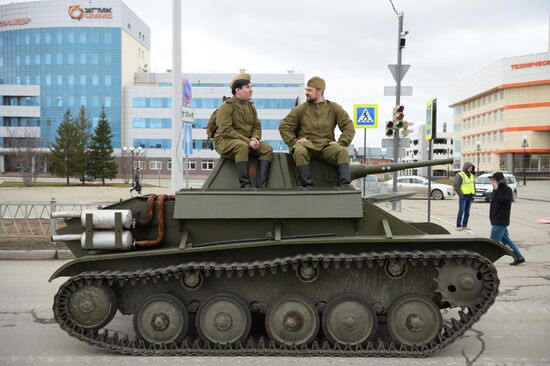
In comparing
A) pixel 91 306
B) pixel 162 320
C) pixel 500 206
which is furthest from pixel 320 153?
pixel 500 206

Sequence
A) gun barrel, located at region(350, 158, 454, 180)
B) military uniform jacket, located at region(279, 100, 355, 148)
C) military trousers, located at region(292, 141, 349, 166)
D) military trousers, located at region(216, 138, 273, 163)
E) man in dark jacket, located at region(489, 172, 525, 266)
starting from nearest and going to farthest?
1. military trousers, located at region(216, 138, 273, 163)
2. military trousers, located at region(292, 141, 349, 166)
3. military uniform jacket, located at region(279, 100, 355, 148)
4. gun barrel, located at region(350, 158, 454, 180)
5. man in dark jacket, located at region(489, 172, 525, 266)

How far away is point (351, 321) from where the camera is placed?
17.7 feet

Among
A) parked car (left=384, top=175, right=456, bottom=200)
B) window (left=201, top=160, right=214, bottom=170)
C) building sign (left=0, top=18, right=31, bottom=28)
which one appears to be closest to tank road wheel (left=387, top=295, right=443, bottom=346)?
parked car (left=384, top=175, right=456, bottom=200)

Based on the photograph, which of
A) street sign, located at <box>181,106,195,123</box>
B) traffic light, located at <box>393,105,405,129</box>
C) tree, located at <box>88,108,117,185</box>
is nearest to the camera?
street sign, located at <box>181,106,195,123</box>

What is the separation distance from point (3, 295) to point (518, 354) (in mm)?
7345

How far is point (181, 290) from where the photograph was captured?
567 cm

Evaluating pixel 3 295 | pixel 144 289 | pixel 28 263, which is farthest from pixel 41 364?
pixel 28 263

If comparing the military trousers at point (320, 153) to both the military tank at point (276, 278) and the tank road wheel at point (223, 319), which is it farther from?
the tank road wheel at point (223, 319)

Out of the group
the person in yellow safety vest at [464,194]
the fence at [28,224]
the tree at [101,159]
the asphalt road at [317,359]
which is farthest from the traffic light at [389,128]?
the tree at [101,159]

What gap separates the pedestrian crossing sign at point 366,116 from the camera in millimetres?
17328

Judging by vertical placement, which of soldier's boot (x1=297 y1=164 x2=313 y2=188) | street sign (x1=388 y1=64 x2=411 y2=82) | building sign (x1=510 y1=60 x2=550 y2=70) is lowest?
soldier's boot (x1=297 y1=164 x2=313 y2=188)

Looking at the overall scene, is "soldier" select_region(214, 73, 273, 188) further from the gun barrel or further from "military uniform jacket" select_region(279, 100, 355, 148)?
the gun barrel

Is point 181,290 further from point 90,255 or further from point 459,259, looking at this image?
point 459,259

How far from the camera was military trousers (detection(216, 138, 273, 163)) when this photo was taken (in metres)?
5.89
